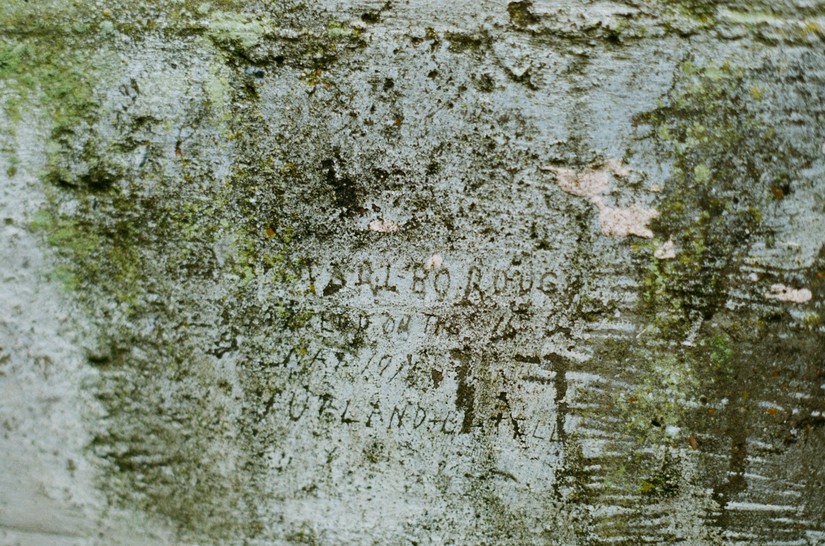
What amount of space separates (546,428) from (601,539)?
35cm

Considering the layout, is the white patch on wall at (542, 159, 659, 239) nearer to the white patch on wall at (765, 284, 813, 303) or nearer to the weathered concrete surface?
the weathered concrete surface

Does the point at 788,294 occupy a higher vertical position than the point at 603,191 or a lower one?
lower

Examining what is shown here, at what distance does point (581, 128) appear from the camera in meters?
1.54

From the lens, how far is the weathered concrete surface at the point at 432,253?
1522mm

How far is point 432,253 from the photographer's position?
156cm

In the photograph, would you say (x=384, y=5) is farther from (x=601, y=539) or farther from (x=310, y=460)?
(x=601, y=539)

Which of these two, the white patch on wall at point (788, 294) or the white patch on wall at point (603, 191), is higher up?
the white patch on wall at point (603, 191)

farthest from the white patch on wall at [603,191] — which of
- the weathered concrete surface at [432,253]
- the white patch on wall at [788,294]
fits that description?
the white patch on wall at [788,294]

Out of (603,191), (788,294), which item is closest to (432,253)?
(603,191)

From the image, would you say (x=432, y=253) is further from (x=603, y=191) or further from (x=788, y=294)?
(x=788, y=294)

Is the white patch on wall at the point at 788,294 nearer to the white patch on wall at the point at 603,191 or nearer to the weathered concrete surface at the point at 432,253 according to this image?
the weathered concrete surface at the point at 432,253

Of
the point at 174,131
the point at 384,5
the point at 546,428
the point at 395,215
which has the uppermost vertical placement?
the point at 384,5

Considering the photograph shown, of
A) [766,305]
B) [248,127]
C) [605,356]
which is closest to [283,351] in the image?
[248,127]

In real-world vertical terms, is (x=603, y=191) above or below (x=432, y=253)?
above
